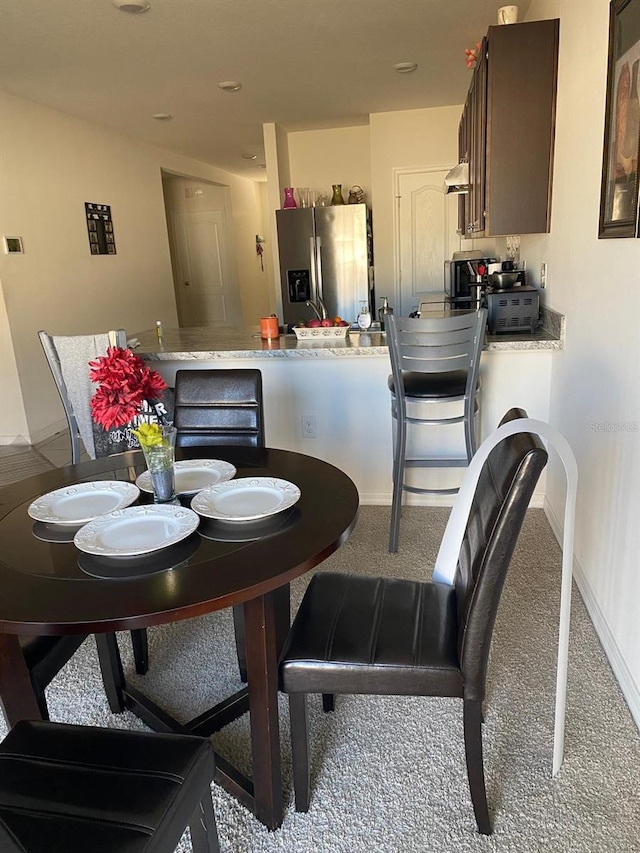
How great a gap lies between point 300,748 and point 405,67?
4417mm

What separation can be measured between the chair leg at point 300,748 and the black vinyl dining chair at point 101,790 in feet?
0.90

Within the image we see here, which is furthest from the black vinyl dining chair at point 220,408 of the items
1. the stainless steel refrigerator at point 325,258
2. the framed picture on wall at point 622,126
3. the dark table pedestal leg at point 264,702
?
the stainless steel refrigerator at point 325,258

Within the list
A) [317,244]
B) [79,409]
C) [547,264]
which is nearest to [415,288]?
[317,244]

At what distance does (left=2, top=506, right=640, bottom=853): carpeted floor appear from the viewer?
1.39 m

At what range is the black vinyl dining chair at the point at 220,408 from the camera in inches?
84.9

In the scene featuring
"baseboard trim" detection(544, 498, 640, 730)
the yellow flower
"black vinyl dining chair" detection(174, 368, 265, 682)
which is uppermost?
the yellow flower

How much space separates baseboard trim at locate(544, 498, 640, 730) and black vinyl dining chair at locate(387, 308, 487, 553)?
25.5 inches

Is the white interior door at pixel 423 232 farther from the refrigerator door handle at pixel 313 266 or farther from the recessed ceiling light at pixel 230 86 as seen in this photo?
the recessed ceiling light at pixel 230 86

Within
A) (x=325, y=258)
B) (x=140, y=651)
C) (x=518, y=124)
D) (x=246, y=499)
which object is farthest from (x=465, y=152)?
(x=140, y=651)

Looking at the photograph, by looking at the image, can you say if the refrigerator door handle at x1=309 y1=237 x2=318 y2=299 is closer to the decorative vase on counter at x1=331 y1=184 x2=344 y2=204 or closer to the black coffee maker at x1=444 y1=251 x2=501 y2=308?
the decorative vase on counter at x1=331 y1=184 x2=344 y2=204

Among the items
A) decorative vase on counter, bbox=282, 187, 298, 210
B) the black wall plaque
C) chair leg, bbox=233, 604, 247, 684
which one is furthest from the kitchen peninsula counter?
decorative vase on counter, bbox=282, 187, 298, 210

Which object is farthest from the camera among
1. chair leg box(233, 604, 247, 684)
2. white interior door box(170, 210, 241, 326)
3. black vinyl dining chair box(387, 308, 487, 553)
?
white interior door box(170, 210, 241, 326)

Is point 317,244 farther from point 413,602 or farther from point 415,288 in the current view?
point 413,602

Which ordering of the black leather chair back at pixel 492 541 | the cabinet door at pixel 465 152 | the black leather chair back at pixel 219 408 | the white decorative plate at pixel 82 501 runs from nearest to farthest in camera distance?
the black leather chair back at pixel 492 541
the white decorative plate at pixel 82 501
the black leather chair back at pixel 219 408
the cabinet door at pixel 465 152
